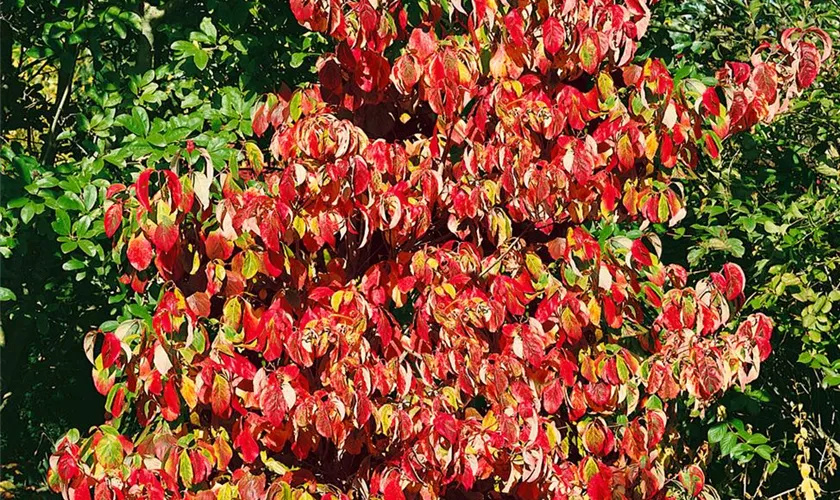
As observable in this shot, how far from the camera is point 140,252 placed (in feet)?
9.60

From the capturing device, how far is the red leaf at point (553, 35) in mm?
3012

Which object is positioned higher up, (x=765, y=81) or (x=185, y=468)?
(x=765, y=81)

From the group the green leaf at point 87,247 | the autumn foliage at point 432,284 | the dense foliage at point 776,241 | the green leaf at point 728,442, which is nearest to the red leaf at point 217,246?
the autumn foliage at point 432,284

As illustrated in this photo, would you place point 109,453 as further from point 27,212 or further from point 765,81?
point 765,81

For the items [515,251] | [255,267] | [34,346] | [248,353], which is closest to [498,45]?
[515,251]

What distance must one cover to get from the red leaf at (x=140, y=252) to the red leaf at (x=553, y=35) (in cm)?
129

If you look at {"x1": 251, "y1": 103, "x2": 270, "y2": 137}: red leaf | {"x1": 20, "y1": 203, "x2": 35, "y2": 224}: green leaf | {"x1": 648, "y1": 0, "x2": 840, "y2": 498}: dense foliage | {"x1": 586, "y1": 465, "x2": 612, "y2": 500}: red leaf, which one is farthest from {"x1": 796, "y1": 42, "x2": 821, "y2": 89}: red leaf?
{"x1": 20, "y1": 203, "x2": 35, "y2": 224}: green leaf

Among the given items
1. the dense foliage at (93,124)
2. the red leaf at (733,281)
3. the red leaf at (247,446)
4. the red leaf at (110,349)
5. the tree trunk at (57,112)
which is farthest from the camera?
the tree trunk at (57,112)

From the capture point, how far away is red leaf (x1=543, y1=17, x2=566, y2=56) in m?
3.01

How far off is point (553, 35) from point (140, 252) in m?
1.35

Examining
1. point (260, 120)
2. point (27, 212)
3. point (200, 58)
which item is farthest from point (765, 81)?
point (27, 212)

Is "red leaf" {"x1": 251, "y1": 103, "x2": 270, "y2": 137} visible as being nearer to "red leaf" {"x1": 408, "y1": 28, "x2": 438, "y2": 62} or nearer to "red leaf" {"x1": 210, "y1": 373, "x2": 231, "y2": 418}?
"red leaf" {"x1": 408, "y1": 28, "x2": 438, "y2": 62}

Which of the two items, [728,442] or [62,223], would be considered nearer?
[62,223]

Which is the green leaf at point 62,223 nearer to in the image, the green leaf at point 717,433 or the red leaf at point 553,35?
the red leaf at point 553,35
